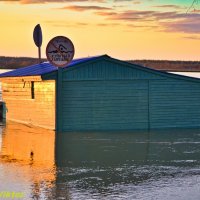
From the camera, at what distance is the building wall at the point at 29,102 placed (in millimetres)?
23266

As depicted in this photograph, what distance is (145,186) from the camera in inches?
441

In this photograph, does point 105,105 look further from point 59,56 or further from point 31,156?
point 31,156

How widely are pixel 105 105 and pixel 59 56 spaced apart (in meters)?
3.10

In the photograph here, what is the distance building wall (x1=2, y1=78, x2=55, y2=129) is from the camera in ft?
76.3

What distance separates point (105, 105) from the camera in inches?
922

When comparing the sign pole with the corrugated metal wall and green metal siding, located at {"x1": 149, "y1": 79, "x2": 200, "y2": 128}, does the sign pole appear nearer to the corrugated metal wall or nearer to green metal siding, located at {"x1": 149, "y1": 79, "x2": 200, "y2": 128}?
the corrugated metal wall

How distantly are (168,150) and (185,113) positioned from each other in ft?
27.0

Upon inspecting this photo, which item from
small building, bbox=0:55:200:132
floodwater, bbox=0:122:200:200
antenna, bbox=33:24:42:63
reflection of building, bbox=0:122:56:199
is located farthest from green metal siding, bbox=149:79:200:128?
antenna, bbox=33:24:42:63

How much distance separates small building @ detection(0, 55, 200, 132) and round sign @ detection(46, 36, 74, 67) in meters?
0.36

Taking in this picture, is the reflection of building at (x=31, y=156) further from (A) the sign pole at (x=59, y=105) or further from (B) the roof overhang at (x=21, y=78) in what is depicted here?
A: (B) the roof overhang at (x=21, y=78)

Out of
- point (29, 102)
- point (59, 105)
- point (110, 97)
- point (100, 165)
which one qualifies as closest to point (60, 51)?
point (59, 105)

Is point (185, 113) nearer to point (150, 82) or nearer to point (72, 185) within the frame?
point (150, 82)

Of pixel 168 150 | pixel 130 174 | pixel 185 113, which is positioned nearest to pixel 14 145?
pixel 168 150

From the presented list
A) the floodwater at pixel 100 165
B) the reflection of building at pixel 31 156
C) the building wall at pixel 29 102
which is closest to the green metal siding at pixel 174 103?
the floodwater at pixel 100 165
